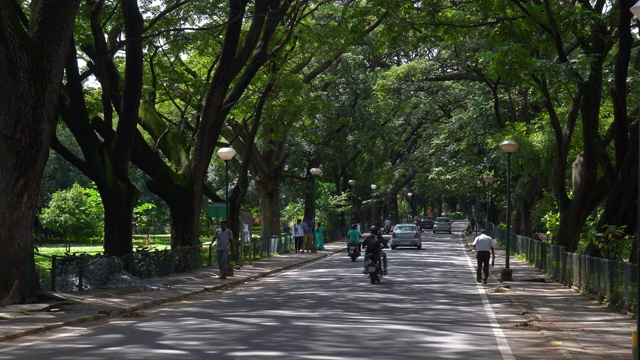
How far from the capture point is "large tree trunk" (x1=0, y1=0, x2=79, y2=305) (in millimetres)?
18766

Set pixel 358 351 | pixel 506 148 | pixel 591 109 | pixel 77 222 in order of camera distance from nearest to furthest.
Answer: pixel 358 351 < pixel 591 109 < pixel 506 148 < pixel 77 222

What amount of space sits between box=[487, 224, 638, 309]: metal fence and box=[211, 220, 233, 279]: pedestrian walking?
10032 mm

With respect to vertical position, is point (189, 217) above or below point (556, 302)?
above

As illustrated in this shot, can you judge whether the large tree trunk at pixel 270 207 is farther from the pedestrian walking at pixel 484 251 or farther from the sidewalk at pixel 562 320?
the sidewalk at pixel 562 320

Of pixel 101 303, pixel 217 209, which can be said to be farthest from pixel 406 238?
pixel 101 303

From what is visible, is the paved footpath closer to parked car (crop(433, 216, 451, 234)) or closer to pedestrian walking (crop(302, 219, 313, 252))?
pedestrian walking (crop(302, 219, 313, 252))

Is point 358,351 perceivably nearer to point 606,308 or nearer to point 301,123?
point 606,308

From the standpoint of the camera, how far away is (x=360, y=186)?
76000mm

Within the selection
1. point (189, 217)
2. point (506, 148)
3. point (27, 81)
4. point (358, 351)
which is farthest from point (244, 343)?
point (189, 217)

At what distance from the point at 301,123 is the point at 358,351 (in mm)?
35149

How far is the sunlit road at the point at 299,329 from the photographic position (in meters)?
12.5

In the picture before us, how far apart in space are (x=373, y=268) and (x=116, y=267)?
23.2 feet

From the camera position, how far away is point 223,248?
29125 mm

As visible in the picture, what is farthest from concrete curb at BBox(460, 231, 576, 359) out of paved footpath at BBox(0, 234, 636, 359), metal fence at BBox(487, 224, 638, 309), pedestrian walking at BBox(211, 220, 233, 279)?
pedestrian walking at BBox(211, 220, 233, 279)
